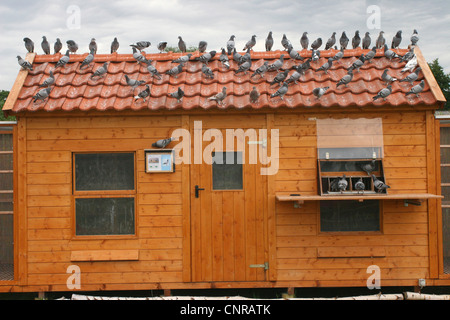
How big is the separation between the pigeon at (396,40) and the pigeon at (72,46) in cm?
548

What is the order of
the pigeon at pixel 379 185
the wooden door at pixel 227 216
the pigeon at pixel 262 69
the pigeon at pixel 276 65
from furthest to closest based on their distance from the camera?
the pigeon at pixel 276 65 → the pigeon at pixel 262 69 → the wooden door at pixel 227 216 → the pigeon at pixel 379 185

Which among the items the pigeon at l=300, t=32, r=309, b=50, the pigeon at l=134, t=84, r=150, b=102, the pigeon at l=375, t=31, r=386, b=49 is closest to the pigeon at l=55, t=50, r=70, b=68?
the pigeon at l=134, t=84, r=150, b=102

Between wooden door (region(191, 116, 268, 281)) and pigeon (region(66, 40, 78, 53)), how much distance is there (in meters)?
2.87

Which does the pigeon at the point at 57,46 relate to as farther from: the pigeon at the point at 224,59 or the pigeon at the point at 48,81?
the pigeon at the point at 224,59

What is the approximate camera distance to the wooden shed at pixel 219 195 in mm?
6695

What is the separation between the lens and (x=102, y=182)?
266 inches

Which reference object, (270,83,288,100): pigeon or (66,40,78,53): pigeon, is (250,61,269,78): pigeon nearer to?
(270,83,288,100): pigeon

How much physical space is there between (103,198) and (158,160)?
99 centimetres

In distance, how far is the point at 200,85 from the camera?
700cm

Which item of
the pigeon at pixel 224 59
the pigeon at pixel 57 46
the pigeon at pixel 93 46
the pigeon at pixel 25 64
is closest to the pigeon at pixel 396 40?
the pigeon at pixel 224 59

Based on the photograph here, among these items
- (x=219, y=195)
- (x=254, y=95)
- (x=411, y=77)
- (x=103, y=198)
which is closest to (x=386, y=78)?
(x=411, y=77)

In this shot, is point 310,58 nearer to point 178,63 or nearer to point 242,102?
point 242,102

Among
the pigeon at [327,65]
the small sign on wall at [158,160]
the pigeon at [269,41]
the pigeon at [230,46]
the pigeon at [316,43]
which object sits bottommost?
the small sign on wall at [158,160]

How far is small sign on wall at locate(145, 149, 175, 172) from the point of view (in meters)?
6.71
